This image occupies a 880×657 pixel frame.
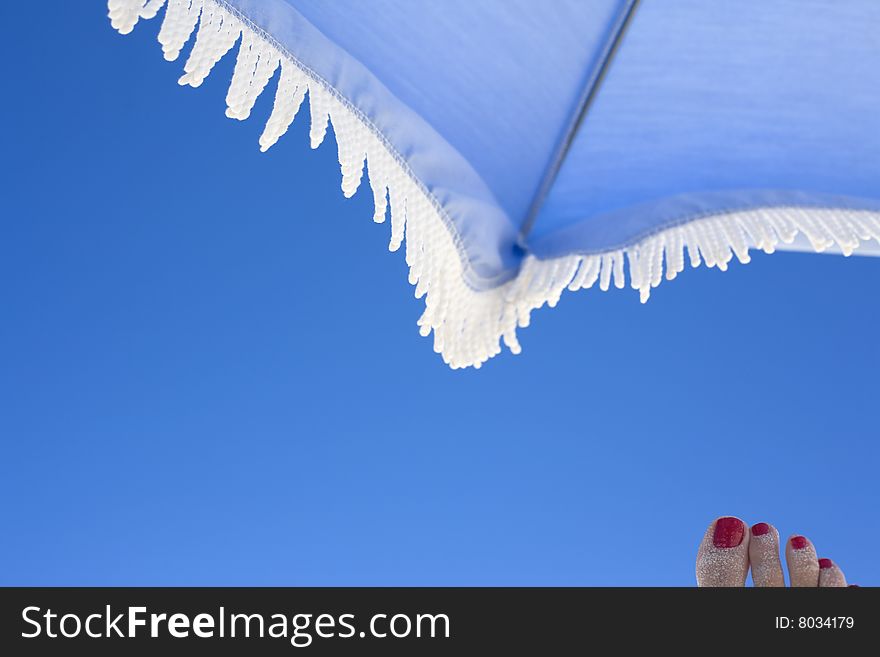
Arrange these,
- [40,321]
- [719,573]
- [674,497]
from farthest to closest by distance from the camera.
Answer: [674,497] < [40,321] < [719,573]

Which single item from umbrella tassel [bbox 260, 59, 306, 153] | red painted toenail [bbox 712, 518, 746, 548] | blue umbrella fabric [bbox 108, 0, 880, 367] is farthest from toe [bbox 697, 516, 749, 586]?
umbrella tassel [bbox 260, 59, 306, 153]

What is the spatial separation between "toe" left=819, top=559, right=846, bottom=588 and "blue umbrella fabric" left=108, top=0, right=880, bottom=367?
0.91 m

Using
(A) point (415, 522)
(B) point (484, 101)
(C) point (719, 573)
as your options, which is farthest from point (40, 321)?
(B) point (484, 101)

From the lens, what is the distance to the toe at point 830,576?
1.71 m

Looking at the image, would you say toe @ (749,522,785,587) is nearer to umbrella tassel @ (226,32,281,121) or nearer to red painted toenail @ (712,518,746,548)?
red painted toenail @ (712,518,746,548)

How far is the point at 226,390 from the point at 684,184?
2.87 metres

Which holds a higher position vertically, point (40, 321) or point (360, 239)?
point (360, 239)

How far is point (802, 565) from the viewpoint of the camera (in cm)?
171

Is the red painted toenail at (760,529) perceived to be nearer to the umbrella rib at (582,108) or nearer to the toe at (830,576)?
the toe at (830,576)

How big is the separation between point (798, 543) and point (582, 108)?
1129mm

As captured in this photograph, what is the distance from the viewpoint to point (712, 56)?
931mm

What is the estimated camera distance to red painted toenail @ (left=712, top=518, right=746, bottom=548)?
170 cm

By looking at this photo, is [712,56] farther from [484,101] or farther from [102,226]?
[102,226]

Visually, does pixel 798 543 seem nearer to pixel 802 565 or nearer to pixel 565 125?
pixel 802 565
